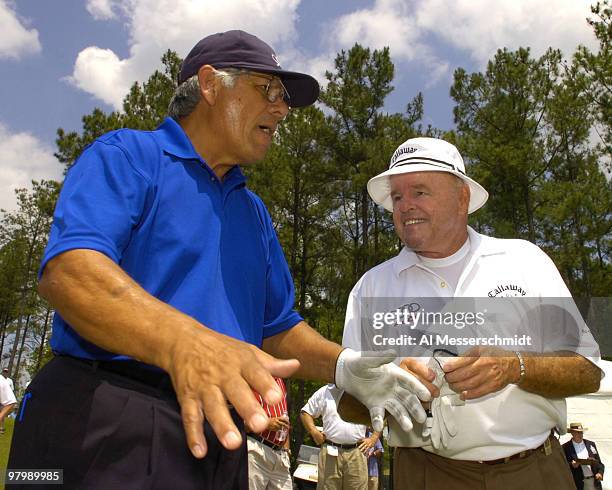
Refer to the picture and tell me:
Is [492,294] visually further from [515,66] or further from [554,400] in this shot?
[515,66]

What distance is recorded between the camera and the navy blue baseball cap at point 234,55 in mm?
2236

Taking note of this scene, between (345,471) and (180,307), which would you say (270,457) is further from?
(180,307)

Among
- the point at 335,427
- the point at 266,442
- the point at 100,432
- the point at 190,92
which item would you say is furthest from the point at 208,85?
the point at 335,427

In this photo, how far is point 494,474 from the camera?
269 centimetres

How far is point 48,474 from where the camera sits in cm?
157

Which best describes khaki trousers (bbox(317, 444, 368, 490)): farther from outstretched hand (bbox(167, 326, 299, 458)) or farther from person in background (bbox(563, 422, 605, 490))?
outstretched hand (bbox(167, 326, 299, 458))

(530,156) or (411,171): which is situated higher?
(530,156)

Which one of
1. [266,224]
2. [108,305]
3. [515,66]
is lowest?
[108,305]

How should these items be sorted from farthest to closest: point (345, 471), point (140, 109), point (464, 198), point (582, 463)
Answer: point (140, 109)
point (582, 463)
point (345, 471)
point (464, 198)

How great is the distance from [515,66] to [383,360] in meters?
25.1

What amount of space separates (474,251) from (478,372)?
3.10ft

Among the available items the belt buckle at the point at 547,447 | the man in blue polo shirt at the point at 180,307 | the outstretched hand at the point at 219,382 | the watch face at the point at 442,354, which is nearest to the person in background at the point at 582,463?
the belt buckle at the point at 547,447

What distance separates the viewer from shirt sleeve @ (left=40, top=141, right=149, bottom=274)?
1424mm

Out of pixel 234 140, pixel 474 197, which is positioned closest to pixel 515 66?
pixel 474 197
